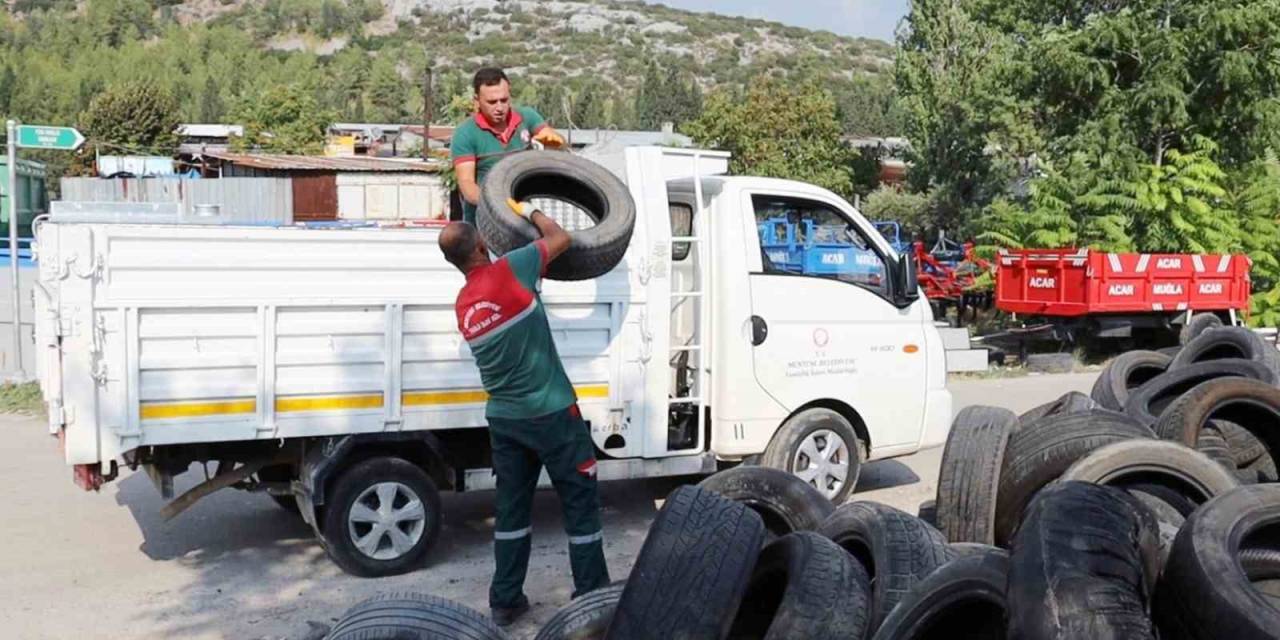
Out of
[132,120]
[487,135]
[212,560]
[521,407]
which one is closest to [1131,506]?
[521,407]

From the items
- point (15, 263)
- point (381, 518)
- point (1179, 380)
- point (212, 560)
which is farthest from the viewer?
point (15, 263)

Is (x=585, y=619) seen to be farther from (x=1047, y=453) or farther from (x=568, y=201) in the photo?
(x=568, y=201)

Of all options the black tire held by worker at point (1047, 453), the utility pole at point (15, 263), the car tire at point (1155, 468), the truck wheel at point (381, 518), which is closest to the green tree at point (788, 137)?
the utility pole at point (15, 263)

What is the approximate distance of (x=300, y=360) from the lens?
633cm

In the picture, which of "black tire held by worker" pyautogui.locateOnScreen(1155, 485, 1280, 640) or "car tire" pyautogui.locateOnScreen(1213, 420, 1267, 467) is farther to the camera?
"car tire" pyautogui.locateOnScreen(1213, 420, 1267, 467)

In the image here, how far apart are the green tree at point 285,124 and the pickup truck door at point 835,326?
63.4 meters

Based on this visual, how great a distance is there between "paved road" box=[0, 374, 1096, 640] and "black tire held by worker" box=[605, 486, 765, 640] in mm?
1400

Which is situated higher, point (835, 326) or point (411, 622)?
point (835, 326)

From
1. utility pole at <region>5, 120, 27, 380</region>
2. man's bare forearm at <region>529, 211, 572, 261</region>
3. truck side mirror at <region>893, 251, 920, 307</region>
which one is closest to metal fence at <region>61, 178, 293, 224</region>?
utility pole at <region>5, 120, 27, 380</region>

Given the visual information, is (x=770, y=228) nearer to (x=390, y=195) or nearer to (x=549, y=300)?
(x=549, y=300)

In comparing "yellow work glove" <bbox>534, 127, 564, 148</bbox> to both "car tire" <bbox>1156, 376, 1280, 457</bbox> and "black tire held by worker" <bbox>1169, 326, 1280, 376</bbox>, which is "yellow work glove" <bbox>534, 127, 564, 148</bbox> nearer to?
"car tire" <bbox>1156, 376, 1280, 457</bbox>

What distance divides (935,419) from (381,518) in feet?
12.7

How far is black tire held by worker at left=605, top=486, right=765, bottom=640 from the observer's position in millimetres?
4117

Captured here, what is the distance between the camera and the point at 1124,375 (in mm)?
9305
